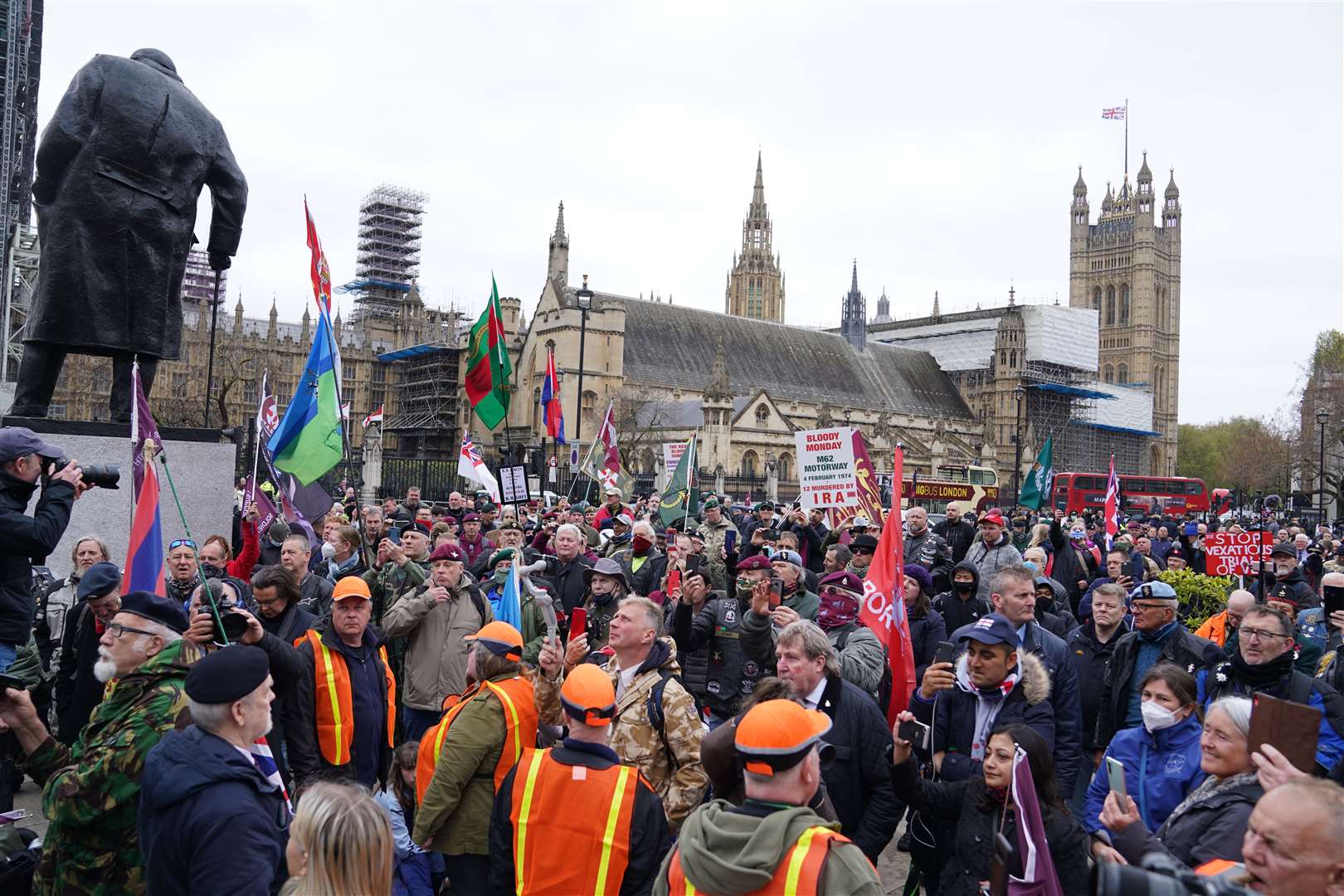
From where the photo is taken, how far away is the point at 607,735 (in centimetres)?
427

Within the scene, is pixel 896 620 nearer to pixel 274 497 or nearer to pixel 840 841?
pixel 840 841

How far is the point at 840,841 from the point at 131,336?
8.83 m

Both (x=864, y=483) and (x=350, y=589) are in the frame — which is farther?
(x=864, y=483)

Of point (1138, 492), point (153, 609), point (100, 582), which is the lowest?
point (100, 582)

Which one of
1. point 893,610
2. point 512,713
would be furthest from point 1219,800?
point 512,713

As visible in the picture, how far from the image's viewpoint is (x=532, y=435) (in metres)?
63.5

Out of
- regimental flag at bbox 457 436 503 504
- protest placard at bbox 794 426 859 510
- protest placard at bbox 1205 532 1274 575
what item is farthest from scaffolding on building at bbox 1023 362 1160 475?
protest placard at bbox 1205 532 1274 575

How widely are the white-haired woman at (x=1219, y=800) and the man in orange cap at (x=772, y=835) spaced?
121cm

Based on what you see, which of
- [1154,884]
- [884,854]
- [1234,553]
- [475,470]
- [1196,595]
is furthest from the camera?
[475,470]

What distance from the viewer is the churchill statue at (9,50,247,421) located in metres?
9.36

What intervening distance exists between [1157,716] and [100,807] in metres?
4.32

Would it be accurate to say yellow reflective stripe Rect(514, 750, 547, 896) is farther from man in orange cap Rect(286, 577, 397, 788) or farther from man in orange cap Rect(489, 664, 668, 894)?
man in orange cap Rect(286, 577, 397, 788)

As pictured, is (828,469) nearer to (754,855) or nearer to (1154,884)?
(754,855)

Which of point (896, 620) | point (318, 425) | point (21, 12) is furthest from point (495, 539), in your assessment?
point (21, 12)
